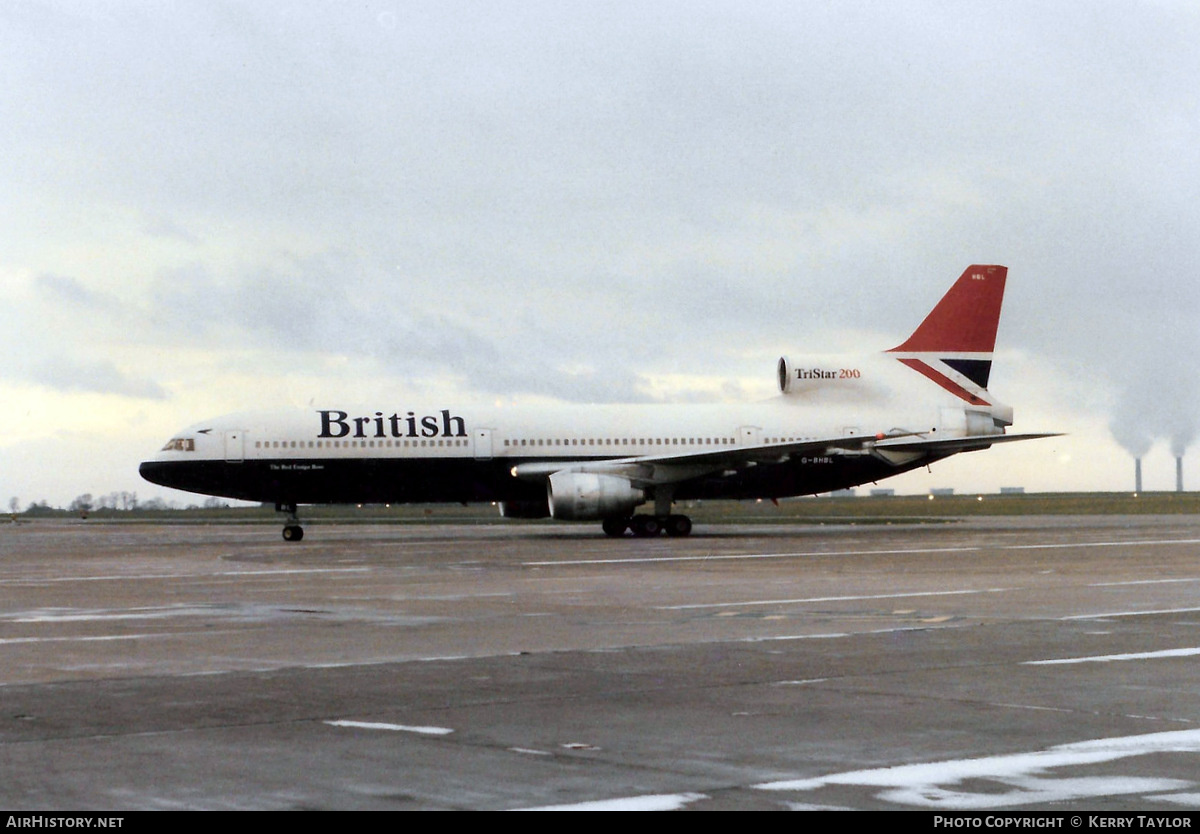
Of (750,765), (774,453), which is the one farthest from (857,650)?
(774,453)

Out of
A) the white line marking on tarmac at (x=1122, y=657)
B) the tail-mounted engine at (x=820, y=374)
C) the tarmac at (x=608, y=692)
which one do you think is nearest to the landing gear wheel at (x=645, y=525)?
the tail-mounted engine at (x=820, y=374)

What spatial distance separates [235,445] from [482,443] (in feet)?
22.2

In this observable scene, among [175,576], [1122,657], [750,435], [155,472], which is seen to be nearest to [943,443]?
[750,435]

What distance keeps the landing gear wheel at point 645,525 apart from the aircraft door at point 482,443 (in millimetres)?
4537

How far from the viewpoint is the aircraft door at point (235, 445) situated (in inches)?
1576

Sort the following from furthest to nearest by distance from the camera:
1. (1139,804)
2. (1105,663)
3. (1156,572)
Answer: (1156,572), (1105,663), (1139,804)

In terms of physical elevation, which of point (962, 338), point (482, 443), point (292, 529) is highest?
point (962, 338)

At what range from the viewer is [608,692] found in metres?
10.4

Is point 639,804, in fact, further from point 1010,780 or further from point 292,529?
point 292,529

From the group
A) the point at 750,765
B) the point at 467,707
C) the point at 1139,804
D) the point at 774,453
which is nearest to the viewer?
the point at 1139,804
